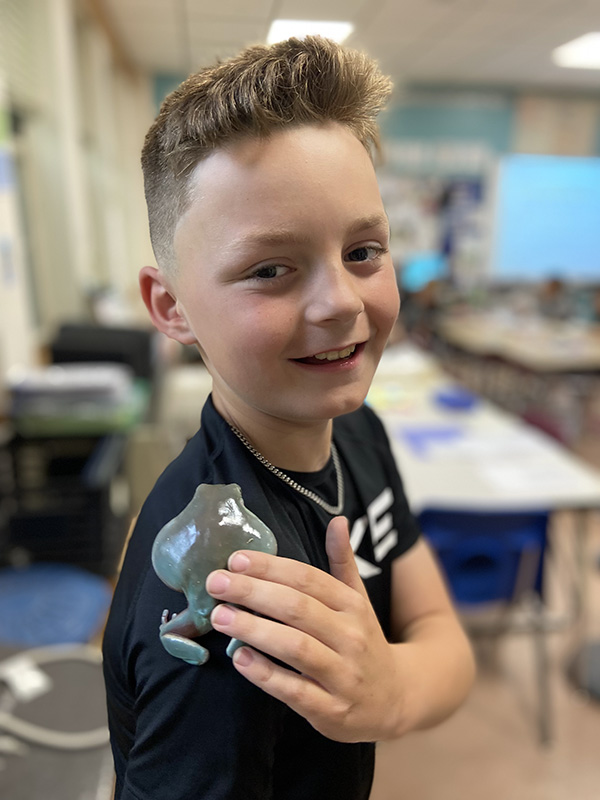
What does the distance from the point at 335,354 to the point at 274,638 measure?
16 cm

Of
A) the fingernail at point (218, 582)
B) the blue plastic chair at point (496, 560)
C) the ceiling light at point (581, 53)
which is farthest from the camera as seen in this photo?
the blue plastic chair at point (496, 560)

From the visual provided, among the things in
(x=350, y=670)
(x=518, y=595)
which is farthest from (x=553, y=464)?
(x=350, y=670)

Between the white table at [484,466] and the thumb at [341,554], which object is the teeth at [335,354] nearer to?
the thumb at [341,554]

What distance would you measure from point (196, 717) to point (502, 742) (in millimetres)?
1710

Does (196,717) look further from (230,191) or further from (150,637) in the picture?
(230,191)

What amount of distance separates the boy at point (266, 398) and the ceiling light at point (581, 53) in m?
0.19

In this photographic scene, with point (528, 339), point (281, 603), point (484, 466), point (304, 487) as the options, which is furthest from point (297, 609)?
point (528, 339)

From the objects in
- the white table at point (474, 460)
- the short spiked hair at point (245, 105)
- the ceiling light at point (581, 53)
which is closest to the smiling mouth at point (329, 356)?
the short spiked hair at point (245, 105)

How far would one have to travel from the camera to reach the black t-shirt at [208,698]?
0.35 m

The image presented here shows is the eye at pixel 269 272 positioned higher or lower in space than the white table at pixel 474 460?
higher

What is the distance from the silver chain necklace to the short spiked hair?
125 millimetres

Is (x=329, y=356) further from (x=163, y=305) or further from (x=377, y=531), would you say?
(x=377, y=531)

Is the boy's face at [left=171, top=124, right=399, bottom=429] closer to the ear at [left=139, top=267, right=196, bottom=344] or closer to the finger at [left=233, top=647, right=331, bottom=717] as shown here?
the ear at [left=139, top=267, right=196, bottom=344]

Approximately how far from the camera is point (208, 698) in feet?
1.16
